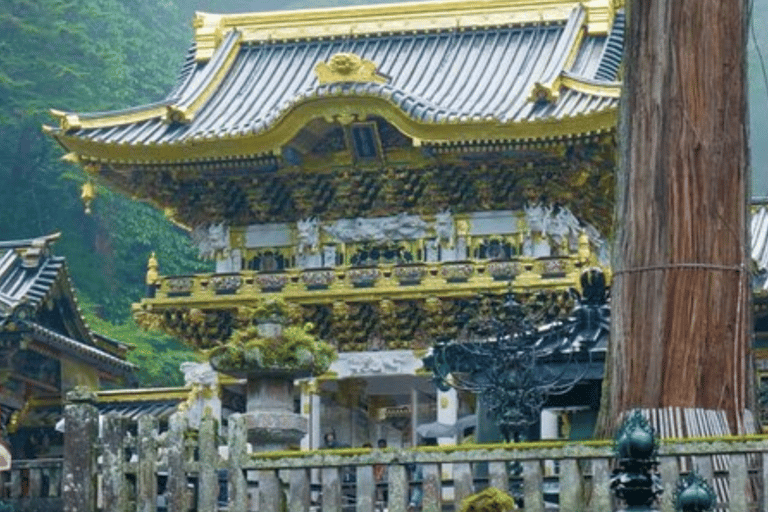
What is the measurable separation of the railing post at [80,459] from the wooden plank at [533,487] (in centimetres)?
419

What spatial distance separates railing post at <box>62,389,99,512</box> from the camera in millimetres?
18656

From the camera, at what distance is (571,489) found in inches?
617

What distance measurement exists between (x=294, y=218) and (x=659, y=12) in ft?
66.4

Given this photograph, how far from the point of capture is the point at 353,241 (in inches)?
1430

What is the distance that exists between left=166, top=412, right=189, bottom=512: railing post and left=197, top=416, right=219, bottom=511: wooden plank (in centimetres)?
16

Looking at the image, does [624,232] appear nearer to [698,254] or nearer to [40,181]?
[698,254]

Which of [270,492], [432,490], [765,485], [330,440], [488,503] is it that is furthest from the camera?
[330,440]

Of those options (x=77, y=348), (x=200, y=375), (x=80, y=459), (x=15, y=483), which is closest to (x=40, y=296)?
(x=77, y=348)

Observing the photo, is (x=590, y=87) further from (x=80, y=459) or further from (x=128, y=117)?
(x=80, y=459)

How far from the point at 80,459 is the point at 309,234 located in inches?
697

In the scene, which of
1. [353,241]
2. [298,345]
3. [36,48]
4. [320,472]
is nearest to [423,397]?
[353,241]

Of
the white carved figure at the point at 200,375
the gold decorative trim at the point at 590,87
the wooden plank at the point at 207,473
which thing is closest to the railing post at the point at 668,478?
the wooden plank at the point at 207,473

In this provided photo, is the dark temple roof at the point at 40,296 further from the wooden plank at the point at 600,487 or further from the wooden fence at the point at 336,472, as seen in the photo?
the wooden plank at the point at 600,487

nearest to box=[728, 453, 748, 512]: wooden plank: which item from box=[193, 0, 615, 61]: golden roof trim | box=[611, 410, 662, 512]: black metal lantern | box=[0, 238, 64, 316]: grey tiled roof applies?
box=[611, 410, 662, 512]: black metal lantern
